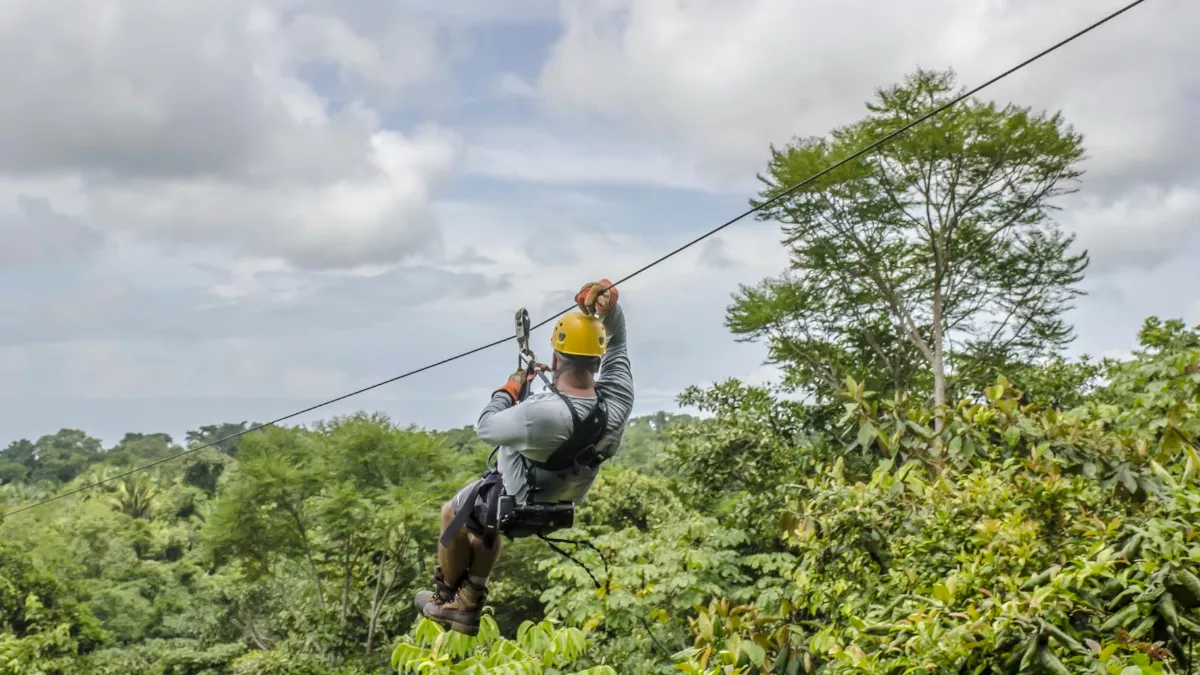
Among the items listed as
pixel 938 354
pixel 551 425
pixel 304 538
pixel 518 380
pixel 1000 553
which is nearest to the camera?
pixel 551 425

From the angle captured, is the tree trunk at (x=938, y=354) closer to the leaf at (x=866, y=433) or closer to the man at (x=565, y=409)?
the leaf at (x=866, y=433)

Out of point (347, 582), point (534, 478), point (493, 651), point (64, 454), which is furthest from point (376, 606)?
point (64, 454)

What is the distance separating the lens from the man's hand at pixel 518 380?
3553mm

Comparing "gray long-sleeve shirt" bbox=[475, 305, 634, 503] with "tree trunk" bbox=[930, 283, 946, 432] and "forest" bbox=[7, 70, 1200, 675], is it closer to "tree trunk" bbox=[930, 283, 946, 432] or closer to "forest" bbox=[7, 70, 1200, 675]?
"forest" bbox=[7, 70, 1200, 675]

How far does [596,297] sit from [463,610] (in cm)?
159

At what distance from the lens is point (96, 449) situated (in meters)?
63.7

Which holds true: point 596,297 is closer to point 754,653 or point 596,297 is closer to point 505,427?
point 505,427

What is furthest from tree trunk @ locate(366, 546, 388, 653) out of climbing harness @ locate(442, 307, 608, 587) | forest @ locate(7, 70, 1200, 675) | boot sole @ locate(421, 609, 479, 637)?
climbing harness @ locate(442, 307, 608, 587)

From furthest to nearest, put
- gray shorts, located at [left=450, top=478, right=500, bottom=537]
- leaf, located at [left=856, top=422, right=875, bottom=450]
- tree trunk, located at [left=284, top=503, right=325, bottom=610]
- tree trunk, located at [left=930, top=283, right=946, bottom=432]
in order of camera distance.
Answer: tree trunk, located at [left=284, top=503, right=325, bottom=610] → tree trunk, located at [left=930, top=283, right=946, bottom=432] → leaf, located at [left=856, top=422, right=875, bottom=450] → gray shorts, located at [left=450, top=478, right=500, bottom=537]

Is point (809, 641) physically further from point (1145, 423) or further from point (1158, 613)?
point (1145, 423)

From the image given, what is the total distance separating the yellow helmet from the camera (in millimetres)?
3502

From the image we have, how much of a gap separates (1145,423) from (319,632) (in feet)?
52.0

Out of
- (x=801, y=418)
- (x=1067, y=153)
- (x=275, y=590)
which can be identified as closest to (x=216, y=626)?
(x=275, y=590)

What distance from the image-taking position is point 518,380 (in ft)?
11.8
